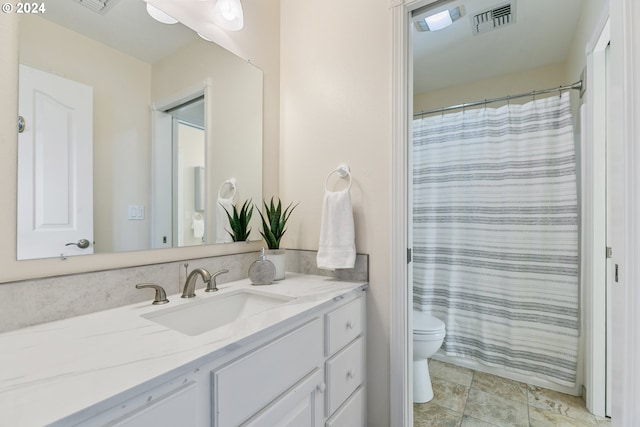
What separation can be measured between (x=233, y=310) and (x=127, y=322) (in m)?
0.41

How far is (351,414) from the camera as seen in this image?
1188 millimetres

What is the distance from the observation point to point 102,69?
3.22ft

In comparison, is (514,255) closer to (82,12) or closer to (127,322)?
(127,322)

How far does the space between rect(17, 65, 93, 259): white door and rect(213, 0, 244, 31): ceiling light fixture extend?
0.68 meters

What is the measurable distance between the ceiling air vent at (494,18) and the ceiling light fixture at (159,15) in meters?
1.75

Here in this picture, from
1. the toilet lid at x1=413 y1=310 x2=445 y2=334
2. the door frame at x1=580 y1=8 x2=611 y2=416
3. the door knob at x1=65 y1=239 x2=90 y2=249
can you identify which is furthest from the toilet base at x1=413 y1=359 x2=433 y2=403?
the door knob at x1=65 y1=239 x2=90 y2=249

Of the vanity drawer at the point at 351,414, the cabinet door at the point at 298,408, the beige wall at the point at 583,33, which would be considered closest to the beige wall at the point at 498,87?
the beige wall at the point at 583,33

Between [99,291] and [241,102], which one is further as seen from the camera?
[241,102]

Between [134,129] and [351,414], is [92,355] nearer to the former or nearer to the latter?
[134,129]

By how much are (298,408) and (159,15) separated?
149 cm

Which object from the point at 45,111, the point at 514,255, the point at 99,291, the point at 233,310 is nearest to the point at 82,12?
the point at 45,111

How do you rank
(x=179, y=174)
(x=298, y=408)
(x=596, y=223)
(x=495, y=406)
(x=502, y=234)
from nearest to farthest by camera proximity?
(x=298, y=408), (x=179, y=174), (x=596, y=223), (x=495, y=406), (x=502, y=234)

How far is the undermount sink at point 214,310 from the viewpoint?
96cm

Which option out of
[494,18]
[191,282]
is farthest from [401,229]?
[494,18]
